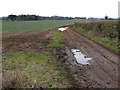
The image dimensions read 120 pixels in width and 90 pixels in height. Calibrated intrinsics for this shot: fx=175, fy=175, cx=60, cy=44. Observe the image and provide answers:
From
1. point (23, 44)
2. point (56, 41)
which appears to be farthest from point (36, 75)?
point (56, 41)

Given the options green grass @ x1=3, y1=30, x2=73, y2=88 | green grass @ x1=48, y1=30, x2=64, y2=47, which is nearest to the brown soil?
green grass @ x1=48, y1=30, x2=64, y2=47

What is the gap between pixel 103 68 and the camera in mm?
8516

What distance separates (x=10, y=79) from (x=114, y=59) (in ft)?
21.2

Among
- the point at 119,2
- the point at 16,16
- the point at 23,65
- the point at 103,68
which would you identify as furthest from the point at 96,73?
the point at 16,16

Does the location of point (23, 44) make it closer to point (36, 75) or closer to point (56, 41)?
point (56, 41)

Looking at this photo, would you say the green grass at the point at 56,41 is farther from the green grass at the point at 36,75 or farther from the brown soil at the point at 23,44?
the green grass at the point at 36,75

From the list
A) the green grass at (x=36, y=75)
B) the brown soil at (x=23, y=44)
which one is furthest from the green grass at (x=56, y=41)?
the green grass at (x=36, y=75)

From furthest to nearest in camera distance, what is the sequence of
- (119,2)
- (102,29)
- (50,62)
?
1. (102,29)
2. (119,2)
3. (50,62)

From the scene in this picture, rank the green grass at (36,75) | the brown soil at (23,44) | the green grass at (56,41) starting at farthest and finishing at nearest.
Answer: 1. the green grass at (56,41)
2. the brown soil at (23,44)
3. the green grass at (36,75)

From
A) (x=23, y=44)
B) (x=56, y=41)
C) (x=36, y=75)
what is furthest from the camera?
(x=56, y=41)

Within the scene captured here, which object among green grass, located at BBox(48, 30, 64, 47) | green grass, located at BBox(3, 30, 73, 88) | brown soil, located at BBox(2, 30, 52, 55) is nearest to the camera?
green grass, located at BBox(3, 30, 73, 88)

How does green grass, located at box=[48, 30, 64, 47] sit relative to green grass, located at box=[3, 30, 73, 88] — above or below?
above

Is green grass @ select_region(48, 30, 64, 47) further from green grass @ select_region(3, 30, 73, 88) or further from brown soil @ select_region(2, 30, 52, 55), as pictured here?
green grass @ select_region(3, 30, 73, 88)

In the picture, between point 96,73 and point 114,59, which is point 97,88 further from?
point 114,59
